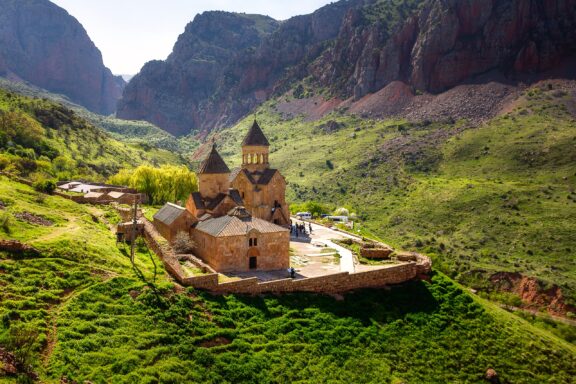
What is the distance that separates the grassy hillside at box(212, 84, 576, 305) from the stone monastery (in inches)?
738

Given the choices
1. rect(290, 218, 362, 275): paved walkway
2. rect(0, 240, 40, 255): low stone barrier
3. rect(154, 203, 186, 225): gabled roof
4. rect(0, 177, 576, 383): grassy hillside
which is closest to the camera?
rect(0, 177, 576, 383): grassy hillside

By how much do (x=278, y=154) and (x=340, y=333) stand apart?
9044 cm

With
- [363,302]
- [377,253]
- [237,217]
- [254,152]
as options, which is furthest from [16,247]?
[254,152]

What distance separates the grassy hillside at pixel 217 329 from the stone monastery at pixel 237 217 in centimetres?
506

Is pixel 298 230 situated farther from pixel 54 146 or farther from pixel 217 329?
pixel 54 146

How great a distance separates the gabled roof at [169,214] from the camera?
36.8 meters

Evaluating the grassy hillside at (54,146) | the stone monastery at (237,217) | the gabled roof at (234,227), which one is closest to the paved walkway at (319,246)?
the stone monastery at (237,217)

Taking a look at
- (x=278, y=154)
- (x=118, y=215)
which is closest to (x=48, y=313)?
(x=118, y=215)

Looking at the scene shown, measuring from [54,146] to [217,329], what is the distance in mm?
70983

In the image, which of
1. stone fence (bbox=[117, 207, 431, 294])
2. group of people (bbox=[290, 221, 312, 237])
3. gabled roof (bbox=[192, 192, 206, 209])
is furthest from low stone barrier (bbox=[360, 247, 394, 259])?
gabled roof (bbox=[192, 192, 206, 209])

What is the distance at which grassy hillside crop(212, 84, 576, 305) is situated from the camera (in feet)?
187

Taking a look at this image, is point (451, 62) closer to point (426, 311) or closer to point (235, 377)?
point (426, 311)

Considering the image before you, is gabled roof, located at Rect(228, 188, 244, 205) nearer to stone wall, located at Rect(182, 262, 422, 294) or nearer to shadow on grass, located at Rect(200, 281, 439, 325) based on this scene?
stone wall, located at Rect(182, 262, 422, 294)

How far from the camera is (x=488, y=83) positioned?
107 meters
